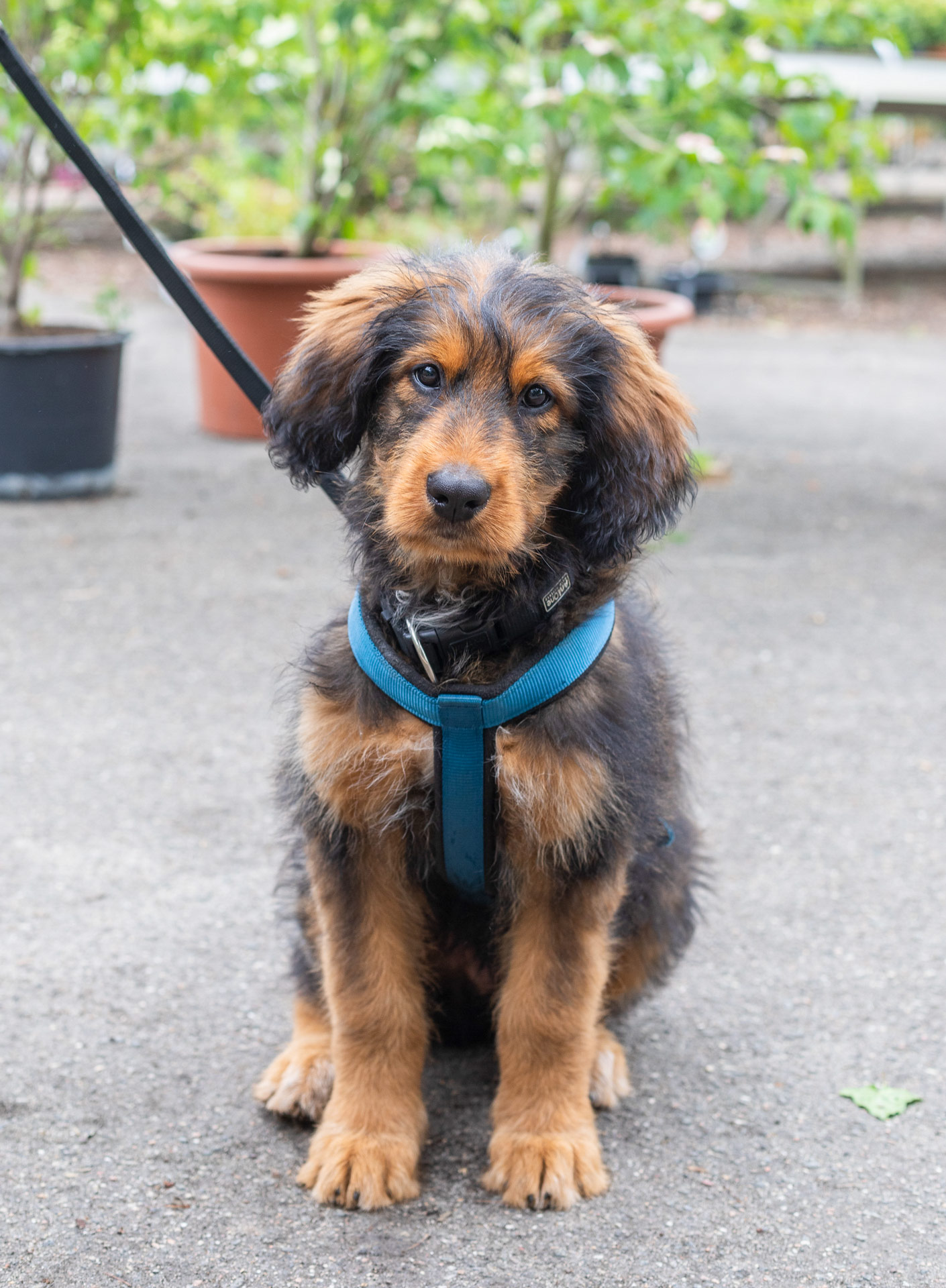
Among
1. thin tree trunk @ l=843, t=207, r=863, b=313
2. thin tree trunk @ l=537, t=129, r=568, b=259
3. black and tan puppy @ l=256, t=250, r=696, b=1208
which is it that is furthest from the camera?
thin tree trunk @ l=843, t=207, r=863, b=313

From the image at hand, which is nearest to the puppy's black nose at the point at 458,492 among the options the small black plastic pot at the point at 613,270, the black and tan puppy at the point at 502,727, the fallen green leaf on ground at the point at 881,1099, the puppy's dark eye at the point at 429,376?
the black and tan puppy at the point at 502,727

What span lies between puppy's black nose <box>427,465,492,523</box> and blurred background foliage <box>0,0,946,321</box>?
4877 millimetres

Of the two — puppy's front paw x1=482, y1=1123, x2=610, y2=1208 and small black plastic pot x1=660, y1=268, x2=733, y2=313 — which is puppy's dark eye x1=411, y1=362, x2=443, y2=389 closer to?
puppy's front paw x1=482, y1=1123, x2=610, y2=1208

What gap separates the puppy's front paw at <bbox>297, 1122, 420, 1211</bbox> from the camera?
8.41ft

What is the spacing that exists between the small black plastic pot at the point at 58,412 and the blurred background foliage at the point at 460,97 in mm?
947

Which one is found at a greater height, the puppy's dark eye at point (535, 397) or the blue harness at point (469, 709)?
the puppy's dark eye at point (535, 397)

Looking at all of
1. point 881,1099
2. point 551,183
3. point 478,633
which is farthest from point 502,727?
point 551,183

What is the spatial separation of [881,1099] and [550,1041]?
2.88 ft

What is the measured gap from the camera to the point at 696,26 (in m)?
7.54

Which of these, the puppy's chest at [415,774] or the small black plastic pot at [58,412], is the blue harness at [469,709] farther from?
the small black plastic pot at [58,412]

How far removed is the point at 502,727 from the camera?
2.46 metres

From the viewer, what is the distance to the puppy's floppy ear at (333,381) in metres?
2.57

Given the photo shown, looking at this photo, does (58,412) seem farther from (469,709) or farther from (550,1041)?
(550,1041)

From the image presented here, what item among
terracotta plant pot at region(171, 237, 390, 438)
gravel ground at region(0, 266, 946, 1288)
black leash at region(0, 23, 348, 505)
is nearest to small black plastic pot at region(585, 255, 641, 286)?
terracotta plant pot at region(171, 237, 390, 438)
